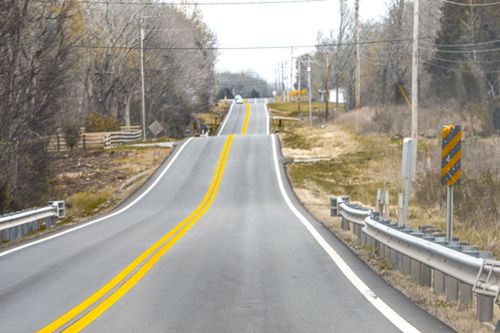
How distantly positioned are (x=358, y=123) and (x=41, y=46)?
29.2 metres

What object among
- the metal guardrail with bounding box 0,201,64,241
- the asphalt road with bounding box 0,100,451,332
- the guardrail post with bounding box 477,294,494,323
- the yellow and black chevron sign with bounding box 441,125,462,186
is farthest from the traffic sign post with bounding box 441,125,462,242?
the metal guardrail with bounding box 0,201,64,241

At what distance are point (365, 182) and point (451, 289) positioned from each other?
91.4ft

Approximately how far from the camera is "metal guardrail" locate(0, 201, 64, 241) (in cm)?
1421

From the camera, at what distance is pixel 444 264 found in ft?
22.9

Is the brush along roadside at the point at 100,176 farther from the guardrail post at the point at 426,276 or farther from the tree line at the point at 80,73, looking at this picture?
the guardrail post at the point at 426,276

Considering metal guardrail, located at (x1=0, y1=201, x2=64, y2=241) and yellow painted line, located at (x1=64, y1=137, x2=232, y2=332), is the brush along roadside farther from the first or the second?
yellow painted line, located at (x1=64, y1=137, x2=232, y2=332)

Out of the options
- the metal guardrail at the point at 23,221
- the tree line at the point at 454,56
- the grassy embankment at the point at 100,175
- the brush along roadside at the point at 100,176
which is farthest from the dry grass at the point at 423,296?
the tree line at the point at 454,56

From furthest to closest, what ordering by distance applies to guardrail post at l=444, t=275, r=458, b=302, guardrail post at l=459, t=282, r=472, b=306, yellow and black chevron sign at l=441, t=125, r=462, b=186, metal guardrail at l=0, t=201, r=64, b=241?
metal guardrail at l=0, t=201, r=64, b=241, yellow and black chevron sign at l=441, t=125, r=462, b=186, guardrail post at l=444, t=275, r=458, b=302, guardrail post at l=459, t=282, r=472, b=306

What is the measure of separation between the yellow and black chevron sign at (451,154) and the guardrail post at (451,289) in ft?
15.7

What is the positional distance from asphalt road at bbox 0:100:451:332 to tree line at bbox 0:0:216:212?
8.68m

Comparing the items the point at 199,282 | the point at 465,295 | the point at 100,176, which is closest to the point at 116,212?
the point at 100,176

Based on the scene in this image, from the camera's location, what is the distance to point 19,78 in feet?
89.6

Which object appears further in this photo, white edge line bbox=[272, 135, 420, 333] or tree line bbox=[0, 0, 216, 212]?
tree line bbox=[0, 0, 216, 212]

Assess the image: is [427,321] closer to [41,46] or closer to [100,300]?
[100,300]
